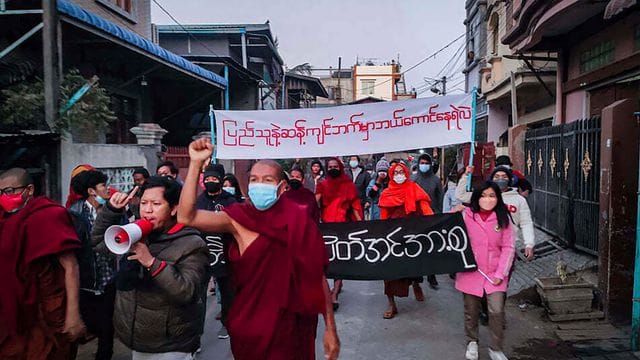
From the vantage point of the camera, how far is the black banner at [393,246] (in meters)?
5.07

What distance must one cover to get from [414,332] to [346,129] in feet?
7.62

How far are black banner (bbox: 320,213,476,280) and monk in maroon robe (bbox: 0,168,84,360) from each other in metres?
2.71

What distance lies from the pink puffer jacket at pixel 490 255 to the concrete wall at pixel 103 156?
17.9 ft

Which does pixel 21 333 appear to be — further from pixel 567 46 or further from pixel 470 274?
pixel 567 46

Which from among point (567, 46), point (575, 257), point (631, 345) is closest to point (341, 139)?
point (631, 345)

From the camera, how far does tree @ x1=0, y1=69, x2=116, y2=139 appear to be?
22.7ft

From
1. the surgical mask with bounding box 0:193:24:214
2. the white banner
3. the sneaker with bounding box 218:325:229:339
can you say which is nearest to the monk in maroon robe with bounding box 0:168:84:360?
the surgical mask with bounding box 0:193:24:214

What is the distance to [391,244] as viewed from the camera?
5.21 metres

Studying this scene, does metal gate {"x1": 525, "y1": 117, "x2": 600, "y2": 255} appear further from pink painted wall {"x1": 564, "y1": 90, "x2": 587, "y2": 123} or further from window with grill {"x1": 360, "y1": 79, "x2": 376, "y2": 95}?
window with grill {"x1": 360, "y1": 79, "x2": 376, "y2": 95}

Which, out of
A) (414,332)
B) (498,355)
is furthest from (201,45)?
(498,355)

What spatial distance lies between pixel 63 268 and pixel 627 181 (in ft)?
17.7

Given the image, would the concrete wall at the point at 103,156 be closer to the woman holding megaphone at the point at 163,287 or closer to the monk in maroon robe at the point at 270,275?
the woman holding megaphone at the point at 163,287

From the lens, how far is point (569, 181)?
25.8 ft

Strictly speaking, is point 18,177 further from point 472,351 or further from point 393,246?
point 472,351
